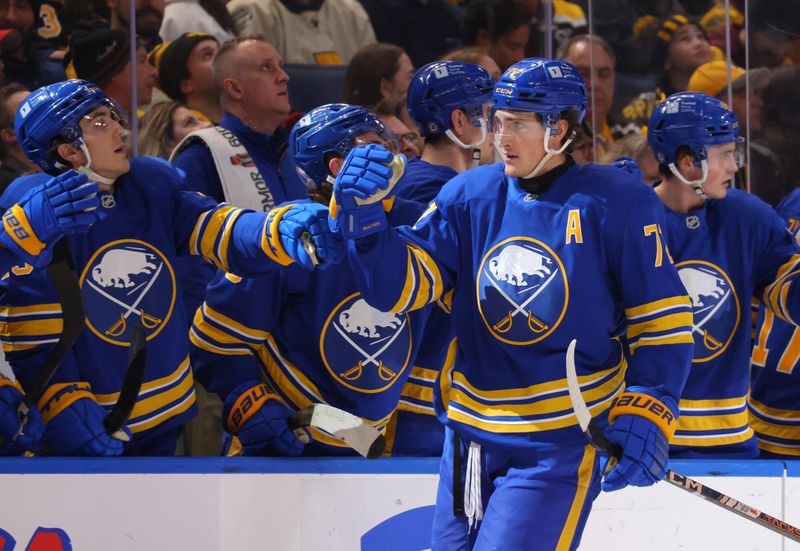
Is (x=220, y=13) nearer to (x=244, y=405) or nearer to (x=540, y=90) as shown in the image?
(x=244, y=405)

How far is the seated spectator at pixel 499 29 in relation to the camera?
4871 mm

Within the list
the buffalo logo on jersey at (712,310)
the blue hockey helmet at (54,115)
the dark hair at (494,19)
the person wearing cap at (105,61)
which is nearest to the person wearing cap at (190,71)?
the person wearing cap at (105,61)

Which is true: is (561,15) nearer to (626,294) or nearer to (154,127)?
(154,127)

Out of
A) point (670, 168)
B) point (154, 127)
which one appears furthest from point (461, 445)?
point (154, 127)

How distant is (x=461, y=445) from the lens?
2689 mm

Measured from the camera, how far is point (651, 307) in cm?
259

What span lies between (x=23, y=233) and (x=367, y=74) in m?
1.93

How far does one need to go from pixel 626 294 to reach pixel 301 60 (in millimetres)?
2437

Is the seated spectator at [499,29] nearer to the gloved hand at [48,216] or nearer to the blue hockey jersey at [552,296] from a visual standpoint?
the blue hockey jersey at [552,296]

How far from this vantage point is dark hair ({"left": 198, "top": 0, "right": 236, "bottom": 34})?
4.55 m

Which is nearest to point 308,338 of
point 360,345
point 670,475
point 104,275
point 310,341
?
point 310,341

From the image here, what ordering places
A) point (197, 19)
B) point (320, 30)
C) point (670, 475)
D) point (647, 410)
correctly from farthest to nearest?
point (320, 30)
point (197, 19)
point (670, 475)
point (647, 410)

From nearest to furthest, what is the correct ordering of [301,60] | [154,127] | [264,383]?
[264,383]
[154,127]
[301,60]

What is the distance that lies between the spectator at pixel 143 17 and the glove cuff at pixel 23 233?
4.56 ft
